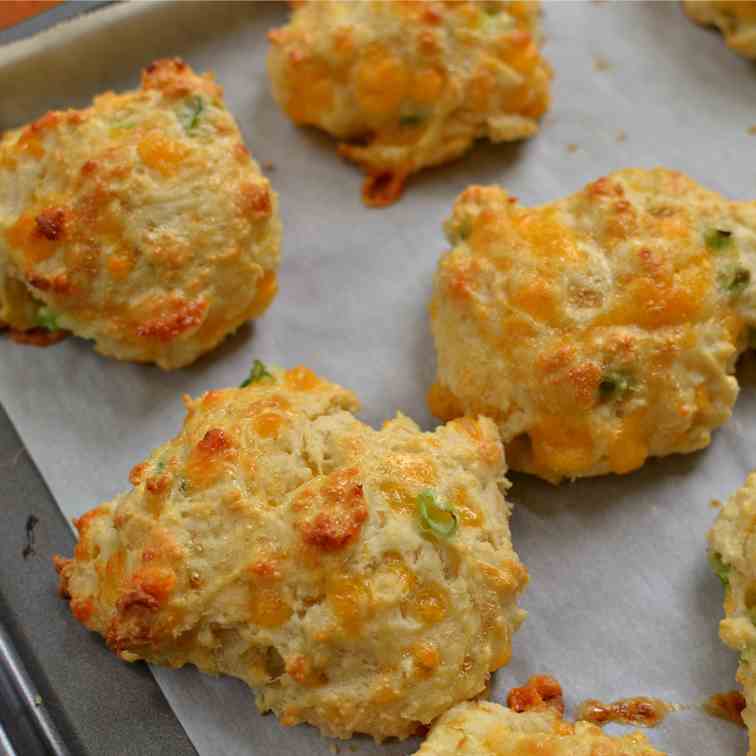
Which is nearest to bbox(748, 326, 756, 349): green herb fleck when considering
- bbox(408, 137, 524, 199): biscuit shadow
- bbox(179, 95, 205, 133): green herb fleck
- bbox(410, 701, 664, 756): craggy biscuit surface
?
bbox(408, 137, 524, 199): biscuit shadow

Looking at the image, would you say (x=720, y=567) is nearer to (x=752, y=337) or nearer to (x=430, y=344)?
(x=752, y=337)

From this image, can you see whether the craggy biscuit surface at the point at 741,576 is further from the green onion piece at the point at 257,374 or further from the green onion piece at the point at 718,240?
the green onion piece at the point at 257,374

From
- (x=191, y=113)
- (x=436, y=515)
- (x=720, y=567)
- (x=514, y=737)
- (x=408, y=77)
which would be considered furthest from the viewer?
(x=408, y=77)

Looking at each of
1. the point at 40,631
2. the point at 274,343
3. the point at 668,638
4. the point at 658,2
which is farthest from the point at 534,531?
the point at 658,2

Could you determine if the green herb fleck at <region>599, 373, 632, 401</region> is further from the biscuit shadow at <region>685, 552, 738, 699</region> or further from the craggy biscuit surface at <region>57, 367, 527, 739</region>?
the biscuit shadow at <region>685, 552, 738, 699</region>

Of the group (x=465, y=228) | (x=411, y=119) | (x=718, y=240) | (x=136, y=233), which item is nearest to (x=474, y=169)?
(x=411, y=119)

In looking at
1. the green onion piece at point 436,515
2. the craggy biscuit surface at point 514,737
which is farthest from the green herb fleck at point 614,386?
the craggy biscuit surface at point 514,737
